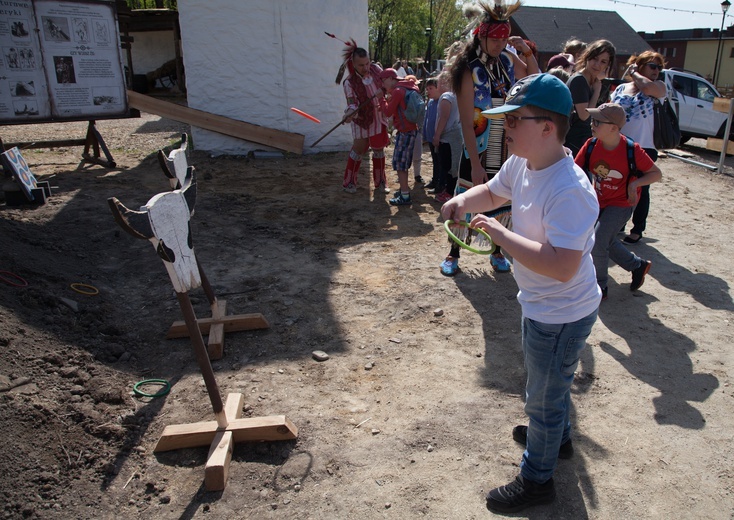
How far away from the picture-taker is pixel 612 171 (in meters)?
4.20

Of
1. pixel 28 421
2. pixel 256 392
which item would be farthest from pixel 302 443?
pixel 28 421

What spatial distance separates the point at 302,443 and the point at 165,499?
28.1 inches

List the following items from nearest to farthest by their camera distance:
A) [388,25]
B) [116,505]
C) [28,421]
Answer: [116,505] < [28,421] < [388,25]

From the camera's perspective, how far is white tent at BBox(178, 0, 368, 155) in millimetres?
10055

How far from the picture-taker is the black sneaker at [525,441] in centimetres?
278

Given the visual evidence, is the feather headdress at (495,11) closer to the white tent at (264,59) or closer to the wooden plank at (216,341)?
the wooden plank at (216,341)

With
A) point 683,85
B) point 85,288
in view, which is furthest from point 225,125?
point 683,85

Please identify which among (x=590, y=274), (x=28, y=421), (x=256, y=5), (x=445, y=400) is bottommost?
(x=445, y=400)

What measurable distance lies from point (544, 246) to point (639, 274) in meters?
3.24

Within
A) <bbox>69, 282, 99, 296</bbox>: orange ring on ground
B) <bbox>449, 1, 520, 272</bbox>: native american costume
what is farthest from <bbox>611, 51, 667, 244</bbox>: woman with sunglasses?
<bbox>69, 282, 99, 296</bbox>: orange ring on ground

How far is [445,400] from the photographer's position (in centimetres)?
326

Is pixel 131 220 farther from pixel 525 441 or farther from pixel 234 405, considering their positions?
pixel 525 441

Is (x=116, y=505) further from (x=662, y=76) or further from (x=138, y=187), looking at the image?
(x=662, y=76)

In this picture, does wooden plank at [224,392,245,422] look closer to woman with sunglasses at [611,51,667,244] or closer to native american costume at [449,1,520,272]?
native american costume at [449,1,520,272]
